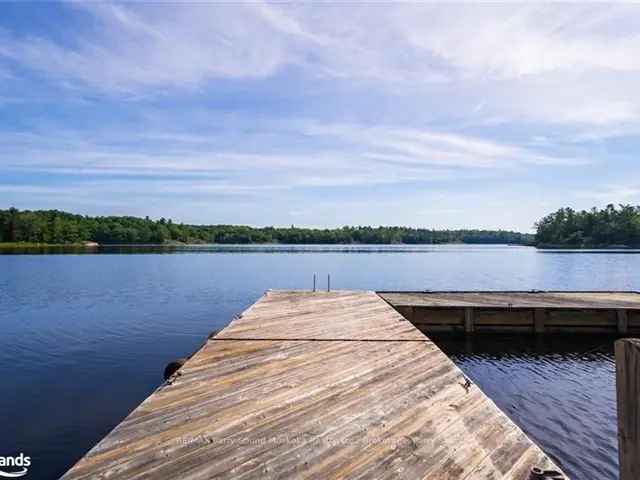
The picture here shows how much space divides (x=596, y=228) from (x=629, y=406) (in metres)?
147

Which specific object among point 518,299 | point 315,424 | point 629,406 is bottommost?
point 518,299

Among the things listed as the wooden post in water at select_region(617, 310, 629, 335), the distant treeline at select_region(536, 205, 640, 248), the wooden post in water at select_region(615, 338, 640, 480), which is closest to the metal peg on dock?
the wooden post in water at select_region(615, 338, 640, 480)

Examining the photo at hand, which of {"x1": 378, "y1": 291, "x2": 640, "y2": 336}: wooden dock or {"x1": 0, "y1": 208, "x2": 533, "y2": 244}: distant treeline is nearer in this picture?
{"x1": 378, "y1": 291, "x2": 640, "y2": 336}: wooden dock

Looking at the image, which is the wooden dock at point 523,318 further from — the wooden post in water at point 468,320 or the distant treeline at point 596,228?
the distant treeline at point 596,228

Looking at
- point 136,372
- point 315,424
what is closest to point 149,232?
point 136,372

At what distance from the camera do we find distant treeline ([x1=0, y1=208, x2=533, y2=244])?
109m

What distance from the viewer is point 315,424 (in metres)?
4.14

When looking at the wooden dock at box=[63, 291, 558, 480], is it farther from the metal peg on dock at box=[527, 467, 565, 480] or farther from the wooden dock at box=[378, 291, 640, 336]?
the wooden dock at box=[378, 291, 640, 336]

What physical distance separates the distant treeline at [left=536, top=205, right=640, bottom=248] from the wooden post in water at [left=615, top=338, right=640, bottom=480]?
471 ft

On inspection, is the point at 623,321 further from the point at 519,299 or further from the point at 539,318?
the point at 519,299

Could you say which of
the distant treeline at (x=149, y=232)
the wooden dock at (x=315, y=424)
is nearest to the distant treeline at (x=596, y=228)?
the distant treeline at (x=149, y=232)

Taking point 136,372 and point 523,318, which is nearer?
point 136,372

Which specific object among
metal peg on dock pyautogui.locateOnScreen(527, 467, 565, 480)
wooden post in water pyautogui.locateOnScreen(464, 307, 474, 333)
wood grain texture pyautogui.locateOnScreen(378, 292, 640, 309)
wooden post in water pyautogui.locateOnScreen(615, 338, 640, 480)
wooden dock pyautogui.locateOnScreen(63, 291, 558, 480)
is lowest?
wooden post in water pyautogui.locateOnScreen(464, 307, 474, 333)

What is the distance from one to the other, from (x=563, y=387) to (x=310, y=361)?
7.21m
